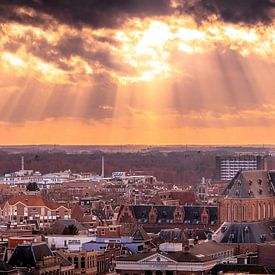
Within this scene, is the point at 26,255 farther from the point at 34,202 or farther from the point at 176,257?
the point at 34,202

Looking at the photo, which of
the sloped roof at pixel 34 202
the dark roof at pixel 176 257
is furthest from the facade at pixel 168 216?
the dark roof at pixel 176 257

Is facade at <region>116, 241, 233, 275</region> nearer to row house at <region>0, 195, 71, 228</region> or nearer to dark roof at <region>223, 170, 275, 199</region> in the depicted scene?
dark roof at <region>223, 170, 275, 199</region>

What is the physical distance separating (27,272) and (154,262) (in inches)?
297

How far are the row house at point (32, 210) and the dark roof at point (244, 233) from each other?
35064 mm

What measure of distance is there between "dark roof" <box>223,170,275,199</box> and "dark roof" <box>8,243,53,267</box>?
80.6ft

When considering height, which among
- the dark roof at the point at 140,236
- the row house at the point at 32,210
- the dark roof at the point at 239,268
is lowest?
the dark roof at the point at 239,268

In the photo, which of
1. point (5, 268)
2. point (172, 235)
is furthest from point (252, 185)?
point (5, 268)

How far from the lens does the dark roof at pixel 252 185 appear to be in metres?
118

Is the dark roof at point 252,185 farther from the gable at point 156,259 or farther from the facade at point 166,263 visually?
the gable at point 156,259

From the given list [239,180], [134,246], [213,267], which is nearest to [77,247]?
Result: [134,246]

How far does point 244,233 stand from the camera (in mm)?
112562

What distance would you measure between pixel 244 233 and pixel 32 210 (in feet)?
141

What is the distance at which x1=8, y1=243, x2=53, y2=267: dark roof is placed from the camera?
3770 inches

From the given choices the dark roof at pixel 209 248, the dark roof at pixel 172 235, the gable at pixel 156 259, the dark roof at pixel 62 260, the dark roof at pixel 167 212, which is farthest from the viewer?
the dark roof at pixel 167 212
